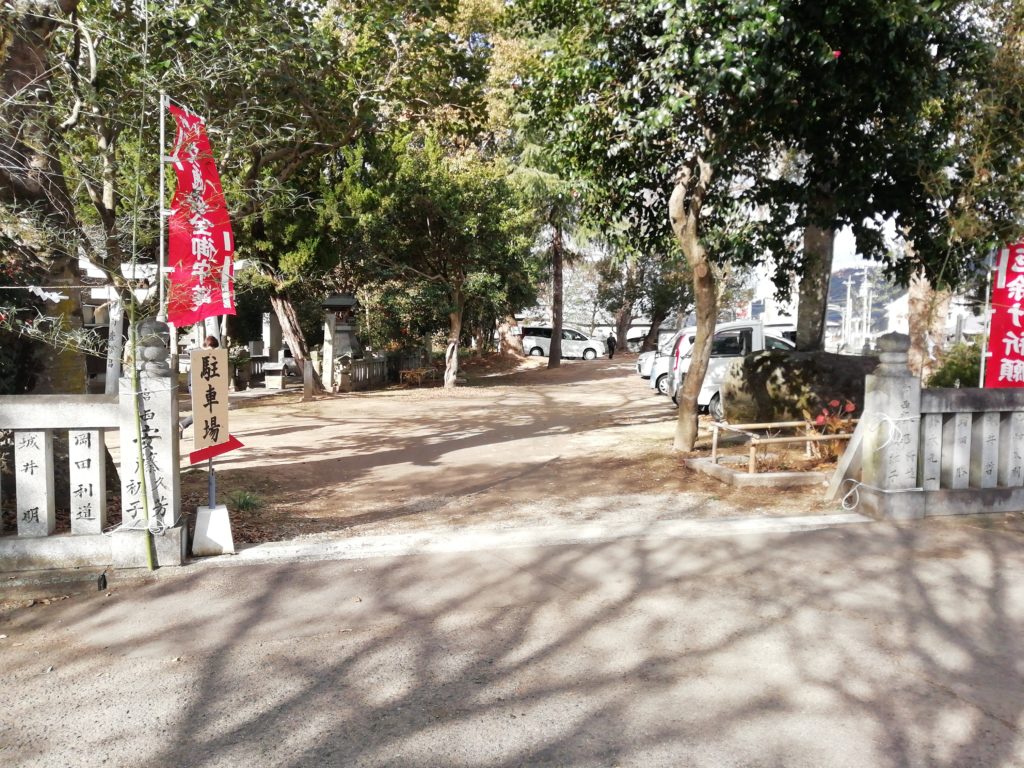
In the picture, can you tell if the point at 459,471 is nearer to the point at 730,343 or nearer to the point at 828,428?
the point at 828,428

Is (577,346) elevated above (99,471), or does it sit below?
above

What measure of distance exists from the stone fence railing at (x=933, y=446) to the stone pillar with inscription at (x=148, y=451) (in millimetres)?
5356

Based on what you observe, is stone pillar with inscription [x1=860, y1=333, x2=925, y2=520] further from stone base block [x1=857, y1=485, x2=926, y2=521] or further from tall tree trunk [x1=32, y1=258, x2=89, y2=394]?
tall tree trunk [x1=32, y1=258, x2=89, y2=394]

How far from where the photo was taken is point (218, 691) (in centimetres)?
366

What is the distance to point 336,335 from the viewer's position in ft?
65.4

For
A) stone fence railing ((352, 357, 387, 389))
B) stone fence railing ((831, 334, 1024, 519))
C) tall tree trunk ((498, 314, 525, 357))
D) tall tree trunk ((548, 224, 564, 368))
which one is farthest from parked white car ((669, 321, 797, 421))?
tall tree trunk ((498, 314, 525, 357))

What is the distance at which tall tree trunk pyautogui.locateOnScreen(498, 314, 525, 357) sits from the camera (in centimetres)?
3275

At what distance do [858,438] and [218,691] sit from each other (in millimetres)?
5354

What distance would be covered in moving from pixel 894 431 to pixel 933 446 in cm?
48

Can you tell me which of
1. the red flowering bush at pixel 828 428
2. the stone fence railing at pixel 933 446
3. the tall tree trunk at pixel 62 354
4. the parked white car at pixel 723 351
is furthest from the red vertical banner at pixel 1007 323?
the tall tree trunk at pixel 62 354

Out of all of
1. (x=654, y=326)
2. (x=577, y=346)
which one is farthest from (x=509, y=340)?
(x=654, y=326)

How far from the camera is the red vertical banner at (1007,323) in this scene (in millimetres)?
7316

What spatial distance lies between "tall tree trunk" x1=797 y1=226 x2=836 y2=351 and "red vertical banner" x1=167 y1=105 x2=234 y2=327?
26.3 ft

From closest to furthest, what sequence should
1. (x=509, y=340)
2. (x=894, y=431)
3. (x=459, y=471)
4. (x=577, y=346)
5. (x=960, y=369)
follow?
(x=894, y=431)
(x=459, y=471)
(x=960, y=369)
(x=509, y=340)
(x=577, y=346)
